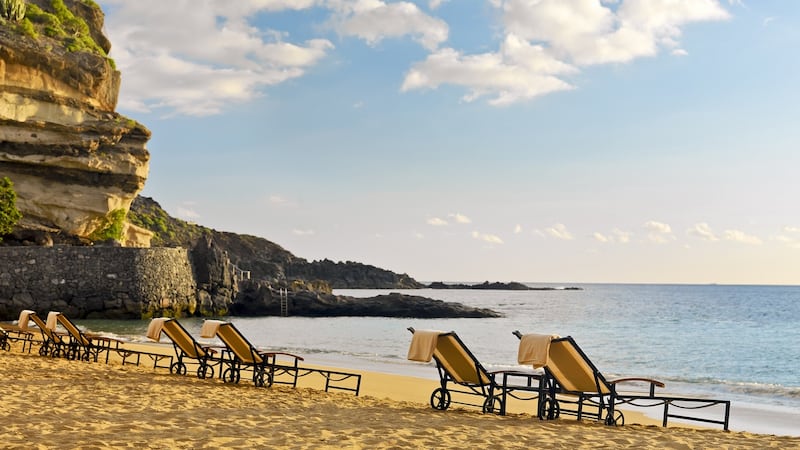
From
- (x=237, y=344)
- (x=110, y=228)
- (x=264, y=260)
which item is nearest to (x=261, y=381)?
(x=237, y=344)

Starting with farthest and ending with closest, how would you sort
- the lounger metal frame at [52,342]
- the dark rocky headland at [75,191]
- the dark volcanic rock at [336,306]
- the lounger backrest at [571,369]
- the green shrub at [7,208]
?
the dark volcanic rock at [336,306] < the green shrub at [7,208] < the dark rocky headland at [75,191] < the lounger metal frame at [52,342] < the lounger backrest at [571,369]

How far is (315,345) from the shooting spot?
33.3 metres

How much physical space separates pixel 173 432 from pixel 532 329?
4596 cm

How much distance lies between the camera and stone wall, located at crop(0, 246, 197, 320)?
114 ft

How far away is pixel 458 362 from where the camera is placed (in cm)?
1113

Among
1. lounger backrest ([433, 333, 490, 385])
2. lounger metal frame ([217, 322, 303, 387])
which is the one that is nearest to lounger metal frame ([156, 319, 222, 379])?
lounger metal frame ([217, 322, 303, 387])

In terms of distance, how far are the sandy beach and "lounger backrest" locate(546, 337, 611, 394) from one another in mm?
542

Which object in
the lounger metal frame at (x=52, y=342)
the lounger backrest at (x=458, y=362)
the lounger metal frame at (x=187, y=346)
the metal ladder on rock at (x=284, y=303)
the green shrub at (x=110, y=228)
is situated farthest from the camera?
the metal ladder on rock at (x=284, y=303)

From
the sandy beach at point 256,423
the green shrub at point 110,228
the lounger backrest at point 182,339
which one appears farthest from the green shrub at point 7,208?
the sandy beach at point 256,423

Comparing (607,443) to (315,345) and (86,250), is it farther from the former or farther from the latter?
(86,250)

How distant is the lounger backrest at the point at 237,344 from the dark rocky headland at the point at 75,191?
26.1m

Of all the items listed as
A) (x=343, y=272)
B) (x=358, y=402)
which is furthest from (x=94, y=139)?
(x=343, y=272)

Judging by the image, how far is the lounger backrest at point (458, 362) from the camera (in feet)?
36.0

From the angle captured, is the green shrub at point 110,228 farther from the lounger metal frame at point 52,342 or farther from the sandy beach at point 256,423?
the sandy beach at point 256,423
